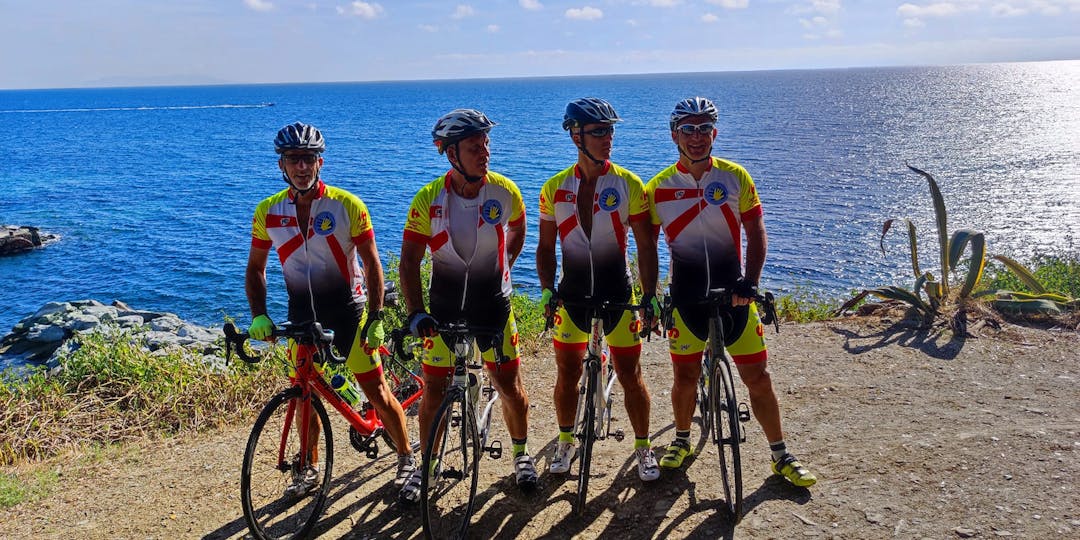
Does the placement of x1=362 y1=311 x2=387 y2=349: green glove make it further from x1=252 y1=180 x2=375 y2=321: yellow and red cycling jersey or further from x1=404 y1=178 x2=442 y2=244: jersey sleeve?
x1=404 y1=178 x2=442 y2=244: jersey sleeve

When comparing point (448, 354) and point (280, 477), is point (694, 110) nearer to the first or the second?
point (448, 354)

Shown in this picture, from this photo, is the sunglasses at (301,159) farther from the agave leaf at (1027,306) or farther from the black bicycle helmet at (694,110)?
the agave leaf at (1027,306)

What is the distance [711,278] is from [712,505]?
1.83 meters

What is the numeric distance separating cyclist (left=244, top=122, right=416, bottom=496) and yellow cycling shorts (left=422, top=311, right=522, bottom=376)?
40cm

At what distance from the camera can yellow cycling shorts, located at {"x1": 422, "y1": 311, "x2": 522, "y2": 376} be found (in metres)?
5.94

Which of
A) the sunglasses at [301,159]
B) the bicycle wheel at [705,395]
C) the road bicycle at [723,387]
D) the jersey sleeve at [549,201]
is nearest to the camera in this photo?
the road bicycle at [723,387]

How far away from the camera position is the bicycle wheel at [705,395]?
6295 millimetres

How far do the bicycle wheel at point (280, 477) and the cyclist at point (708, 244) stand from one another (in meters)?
3.06

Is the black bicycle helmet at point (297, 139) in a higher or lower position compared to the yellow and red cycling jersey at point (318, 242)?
higher

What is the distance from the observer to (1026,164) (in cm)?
5225

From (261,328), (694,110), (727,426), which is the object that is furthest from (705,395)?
(261,328)

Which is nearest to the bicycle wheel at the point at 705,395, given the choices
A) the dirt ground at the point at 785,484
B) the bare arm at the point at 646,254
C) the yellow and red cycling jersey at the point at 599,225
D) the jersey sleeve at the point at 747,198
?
the dirt ground at the point at 785,484

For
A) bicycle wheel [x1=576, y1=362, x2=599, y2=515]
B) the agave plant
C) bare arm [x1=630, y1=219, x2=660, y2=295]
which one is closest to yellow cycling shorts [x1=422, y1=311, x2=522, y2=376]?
bicycle wheel [x1=576, y1=362, x2=599, y2=515]

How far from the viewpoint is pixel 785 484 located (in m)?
6.23
